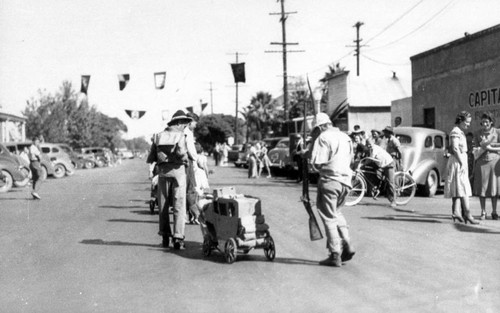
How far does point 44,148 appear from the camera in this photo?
32.9 m

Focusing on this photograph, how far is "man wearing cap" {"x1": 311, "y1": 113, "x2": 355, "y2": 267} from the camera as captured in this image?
690 centimetres

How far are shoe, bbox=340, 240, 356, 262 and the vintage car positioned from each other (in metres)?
9.36

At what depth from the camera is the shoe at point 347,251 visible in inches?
272

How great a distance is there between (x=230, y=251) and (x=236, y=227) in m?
0.28

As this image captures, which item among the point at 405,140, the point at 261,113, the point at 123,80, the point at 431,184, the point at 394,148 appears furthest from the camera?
the point at 261,113

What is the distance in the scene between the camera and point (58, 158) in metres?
33.3

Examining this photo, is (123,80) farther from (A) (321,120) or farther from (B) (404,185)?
(A) (321,120)

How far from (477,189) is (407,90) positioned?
34226 millimetres

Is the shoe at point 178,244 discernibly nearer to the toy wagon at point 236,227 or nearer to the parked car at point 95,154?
the toy wagon at point 236,227

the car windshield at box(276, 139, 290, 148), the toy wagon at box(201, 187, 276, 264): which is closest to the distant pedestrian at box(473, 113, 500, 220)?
the toy wagon at box(201, 187, 276, 264)

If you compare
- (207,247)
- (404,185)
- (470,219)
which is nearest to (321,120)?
(207,247)

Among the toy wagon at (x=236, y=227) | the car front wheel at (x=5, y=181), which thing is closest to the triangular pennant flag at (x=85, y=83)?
the car front wheel at (x=5, y=181)

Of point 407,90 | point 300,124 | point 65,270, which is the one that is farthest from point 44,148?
point 65,270

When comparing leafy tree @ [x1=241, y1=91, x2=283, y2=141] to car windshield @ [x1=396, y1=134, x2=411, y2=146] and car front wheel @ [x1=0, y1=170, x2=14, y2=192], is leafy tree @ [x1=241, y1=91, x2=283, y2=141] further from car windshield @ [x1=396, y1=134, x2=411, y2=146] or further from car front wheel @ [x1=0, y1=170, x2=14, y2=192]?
car windshield @ [x1=396, y1=134, x2=411, y2=146]
